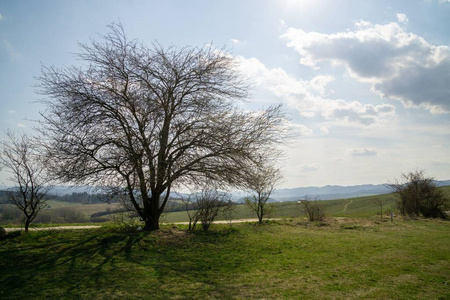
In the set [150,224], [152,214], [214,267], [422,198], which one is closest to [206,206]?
[152,214]

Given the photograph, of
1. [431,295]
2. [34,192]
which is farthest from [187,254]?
[34,192]

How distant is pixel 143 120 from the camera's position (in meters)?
11.1

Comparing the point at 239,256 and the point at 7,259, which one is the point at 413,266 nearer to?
the point at 239,256

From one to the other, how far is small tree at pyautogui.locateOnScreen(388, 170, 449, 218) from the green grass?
13.8 m

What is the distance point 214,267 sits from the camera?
823cm

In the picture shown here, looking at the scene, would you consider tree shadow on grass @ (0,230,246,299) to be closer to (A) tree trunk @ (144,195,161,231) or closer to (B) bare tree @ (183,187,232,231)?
(A) tree trunk @ (144,195,161,231)

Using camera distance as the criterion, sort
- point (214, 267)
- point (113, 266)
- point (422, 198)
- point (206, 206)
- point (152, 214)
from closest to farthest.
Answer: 1. point (113, 266)
2. point (214, 267)
3. point (152, 214)
4. point (206, 206)
5. point (422, 198)

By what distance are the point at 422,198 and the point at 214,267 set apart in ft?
75.5

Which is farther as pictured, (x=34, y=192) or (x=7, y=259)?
(x=34, y=192)

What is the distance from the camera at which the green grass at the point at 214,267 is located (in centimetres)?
597

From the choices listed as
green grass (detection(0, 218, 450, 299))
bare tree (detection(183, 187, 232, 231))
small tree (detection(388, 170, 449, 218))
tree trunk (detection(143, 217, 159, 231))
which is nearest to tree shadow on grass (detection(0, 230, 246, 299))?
green grass (detection(0, 218, 450, 299))

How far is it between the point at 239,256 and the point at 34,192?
9056 mm

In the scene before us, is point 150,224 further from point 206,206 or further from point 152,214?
point 206,206

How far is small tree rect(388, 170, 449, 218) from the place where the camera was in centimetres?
2378
